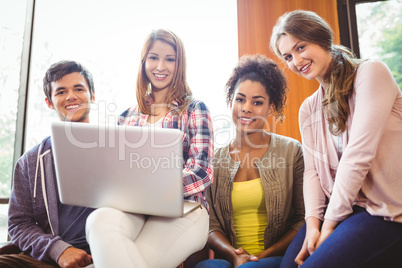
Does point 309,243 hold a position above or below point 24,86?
below

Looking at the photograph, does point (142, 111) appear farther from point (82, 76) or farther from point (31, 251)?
point (31, 251)

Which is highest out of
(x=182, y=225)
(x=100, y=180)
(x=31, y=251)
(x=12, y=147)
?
(x=12, y=147)

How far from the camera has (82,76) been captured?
1.42 metres

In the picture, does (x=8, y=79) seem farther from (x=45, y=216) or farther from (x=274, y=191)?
(x=274, y=191)

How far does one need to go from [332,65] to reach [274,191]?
55 cm

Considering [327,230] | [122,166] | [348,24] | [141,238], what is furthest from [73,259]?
[348,24]

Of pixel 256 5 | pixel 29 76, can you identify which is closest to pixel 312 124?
pixel 256 5

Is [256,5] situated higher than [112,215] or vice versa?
[256,5]

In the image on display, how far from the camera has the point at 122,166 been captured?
854 millimetres

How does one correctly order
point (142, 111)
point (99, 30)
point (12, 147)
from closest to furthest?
point (142, 111) → point (12, 147) → point (99, 30)

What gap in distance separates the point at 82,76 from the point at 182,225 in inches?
33.6

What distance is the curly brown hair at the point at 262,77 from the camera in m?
1.53

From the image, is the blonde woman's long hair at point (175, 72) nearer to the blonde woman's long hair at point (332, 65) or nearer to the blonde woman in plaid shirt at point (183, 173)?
the blonde woman in plaid shirt at point (183, 173)

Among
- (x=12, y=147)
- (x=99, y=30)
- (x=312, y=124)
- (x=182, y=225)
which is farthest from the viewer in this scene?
(x=99, y=30)
